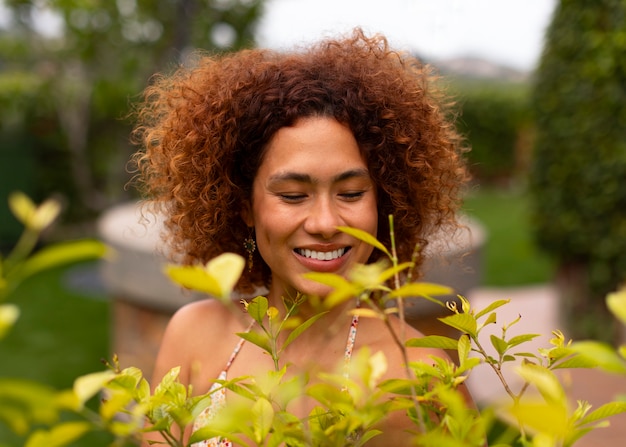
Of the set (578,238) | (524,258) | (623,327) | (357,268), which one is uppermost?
(357,268)

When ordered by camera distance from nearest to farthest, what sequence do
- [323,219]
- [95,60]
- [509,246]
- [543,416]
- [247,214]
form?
[543,416] → [323,219] → [247,214] → [95,60] → [509,246]

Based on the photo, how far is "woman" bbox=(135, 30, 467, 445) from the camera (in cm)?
159

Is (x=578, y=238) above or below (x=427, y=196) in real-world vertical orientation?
below

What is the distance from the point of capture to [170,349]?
1.87 metres

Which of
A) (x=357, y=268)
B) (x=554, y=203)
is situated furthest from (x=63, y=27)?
(x=357, y=268)

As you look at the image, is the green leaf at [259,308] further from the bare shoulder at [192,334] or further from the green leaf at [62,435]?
the bare shoulder at [192,334]

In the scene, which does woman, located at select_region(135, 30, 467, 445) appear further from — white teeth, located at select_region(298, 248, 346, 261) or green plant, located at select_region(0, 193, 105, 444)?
green plant, located at select_region(0, 193, 105, 444)

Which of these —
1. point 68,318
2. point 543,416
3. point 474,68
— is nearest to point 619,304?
point 543,416

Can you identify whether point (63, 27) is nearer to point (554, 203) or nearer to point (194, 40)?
point (194, 40)

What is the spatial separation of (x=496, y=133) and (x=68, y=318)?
1119cm

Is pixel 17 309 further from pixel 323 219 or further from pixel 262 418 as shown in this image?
pixel 323 219

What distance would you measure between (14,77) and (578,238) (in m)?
6.98

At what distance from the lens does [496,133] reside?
51.2ft

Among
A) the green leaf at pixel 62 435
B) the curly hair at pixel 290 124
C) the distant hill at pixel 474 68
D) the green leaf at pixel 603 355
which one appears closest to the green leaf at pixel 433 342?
the green leaf at pixel 603 355
